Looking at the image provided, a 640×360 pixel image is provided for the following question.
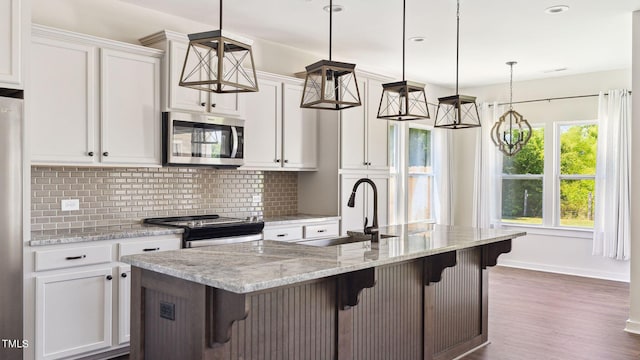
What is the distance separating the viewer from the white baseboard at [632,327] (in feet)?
14.3

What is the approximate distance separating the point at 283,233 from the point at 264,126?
1.06 meters

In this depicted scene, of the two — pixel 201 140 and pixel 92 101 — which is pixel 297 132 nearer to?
pixel 201 140

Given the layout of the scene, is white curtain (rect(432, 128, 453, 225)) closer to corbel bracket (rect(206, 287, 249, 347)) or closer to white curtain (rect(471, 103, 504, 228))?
white curtain (rect(471, 103, 504, 228))

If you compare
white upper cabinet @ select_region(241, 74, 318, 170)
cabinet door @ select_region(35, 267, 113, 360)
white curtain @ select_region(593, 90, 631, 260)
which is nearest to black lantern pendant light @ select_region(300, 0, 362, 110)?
cabinet door @ select_region(35, 267, 113, 360)

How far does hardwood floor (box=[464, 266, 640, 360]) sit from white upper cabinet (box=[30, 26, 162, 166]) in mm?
3002

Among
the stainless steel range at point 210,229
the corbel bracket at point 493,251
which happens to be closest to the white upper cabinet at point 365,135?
the stainless steel range at point 210,229

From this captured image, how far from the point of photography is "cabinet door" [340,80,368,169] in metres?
5.33

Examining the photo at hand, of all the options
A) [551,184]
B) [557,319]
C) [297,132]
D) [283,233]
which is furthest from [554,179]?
[283,233]

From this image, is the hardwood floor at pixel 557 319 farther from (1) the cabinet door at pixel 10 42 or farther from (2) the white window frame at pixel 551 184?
(1) the cabinet door at pixel 10 42

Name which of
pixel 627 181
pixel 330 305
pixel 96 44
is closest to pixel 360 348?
pixel 330 305

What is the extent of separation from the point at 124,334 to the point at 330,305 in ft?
5.98

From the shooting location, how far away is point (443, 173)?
25.8ft

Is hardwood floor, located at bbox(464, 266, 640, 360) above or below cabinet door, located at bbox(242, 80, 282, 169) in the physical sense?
below

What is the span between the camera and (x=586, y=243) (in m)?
6.88
